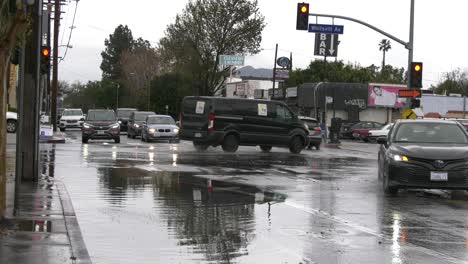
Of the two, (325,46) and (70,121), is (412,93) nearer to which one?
(325,46)

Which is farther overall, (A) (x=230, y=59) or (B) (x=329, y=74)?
(B) (x=329, y=74)

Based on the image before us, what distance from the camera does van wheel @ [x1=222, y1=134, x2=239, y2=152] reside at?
2677 centimetres

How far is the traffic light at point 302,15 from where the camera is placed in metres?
28.9

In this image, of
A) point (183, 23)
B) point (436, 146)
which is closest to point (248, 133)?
point (436, 146)

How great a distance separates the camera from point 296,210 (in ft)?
38.5

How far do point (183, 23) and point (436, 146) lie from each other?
4559 cm

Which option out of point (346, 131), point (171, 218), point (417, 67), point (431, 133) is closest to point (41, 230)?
point (171, 218)

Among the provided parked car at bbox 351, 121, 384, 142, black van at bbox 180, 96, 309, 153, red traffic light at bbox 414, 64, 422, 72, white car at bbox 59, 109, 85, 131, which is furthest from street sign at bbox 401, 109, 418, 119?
white car at bbox 59, 109, 85, 131

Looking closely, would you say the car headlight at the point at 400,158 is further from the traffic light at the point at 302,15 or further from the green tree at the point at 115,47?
the green tree at the point at 115,47

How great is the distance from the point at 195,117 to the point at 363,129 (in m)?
27.0

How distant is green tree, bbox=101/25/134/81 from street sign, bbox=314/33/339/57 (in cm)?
9562

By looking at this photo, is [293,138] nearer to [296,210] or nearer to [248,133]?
[248,133]

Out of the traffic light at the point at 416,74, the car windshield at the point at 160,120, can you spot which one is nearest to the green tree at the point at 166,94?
the car windshield at the point at 160,120

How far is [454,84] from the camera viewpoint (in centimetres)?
11619
